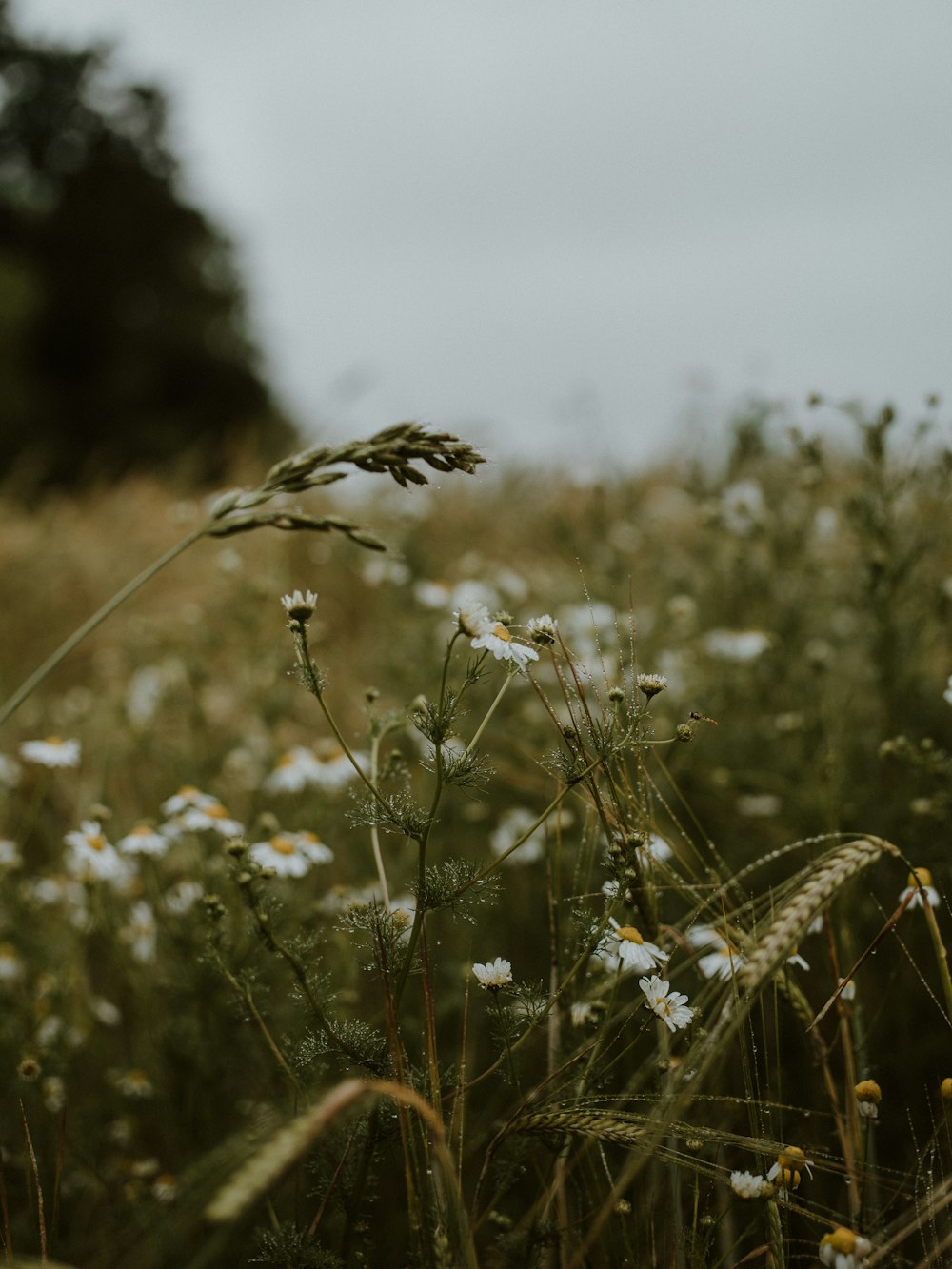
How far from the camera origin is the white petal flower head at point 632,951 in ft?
3.64

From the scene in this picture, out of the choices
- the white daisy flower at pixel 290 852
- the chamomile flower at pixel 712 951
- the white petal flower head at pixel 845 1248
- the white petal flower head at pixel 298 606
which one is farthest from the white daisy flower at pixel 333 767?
the white petal flower head at pixel 845 1248

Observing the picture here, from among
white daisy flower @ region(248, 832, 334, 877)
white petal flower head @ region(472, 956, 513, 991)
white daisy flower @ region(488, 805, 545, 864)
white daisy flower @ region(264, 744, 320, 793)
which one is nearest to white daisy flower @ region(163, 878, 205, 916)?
white daisy flower @ region(248, 832, 334, 877)

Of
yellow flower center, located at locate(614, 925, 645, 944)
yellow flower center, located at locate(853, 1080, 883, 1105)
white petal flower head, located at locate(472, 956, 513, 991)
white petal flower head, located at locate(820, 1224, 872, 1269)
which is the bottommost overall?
white petal flower head, located at locate(820, 1224, 872, 1269)

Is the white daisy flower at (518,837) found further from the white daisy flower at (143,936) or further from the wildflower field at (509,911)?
the white daisy flower at (143,936)

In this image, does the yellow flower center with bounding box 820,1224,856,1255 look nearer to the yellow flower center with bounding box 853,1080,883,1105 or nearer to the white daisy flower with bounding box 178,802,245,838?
the yellow flower center with bounding box 853,1080,883,1105

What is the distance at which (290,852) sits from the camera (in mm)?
1718

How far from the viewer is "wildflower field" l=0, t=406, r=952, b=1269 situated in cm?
104

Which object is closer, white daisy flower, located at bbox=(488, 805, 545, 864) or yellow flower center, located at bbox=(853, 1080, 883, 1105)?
yellow flower center, located at bbox=(853, 1080, 883, 1105)

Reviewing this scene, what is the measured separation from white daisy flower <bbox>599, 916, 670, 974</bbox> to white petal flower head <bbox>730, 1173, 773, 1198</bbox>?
0.74 feet

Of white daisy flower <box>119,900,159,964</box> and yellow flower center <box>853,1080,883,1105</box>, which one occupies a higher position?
white daisy flower <box>119,900,159,964</box>

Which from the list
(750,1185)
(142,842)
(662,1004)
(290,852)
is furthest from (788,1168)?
(142,842)

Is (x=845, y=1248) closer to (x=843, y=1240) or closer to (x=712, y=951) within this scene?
(x=843, y=1240)

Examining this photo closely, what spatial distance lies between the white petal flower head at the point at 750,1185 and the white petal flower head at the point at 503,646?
1.92ft

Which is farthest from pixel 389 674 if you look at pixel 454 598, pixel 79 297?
pixel 79 297
